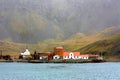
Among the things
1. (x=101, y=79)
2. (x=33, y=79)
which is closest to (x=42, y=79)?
(x=33, y=79)

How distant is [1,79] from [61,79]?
16859mm

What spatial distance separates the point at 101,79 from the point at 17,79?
23.5 m

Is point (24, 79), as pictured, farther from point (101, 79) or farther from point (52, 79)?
point (101, 79)

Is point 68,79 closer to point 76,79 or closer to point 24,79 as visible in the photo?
point 76,79

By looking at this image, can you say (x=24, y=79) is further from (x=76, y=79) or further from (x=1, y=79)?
(x=76, y=79)

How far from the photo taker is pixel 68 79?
109 meters

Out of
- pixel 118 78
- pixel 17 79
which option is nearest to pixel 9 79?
pixel 17 79

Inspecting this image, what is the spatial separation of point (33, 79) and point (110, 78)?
2177 cm

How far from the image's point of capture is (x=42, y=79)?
108938mm

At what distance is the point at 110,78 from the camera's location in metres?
110

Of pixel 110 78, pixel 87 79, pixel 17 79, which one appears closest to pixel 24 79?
pixel 17 79

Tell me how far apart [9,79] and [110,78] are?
93.4 feet

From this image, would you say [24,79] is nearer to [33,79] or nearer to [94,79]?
[33,79]

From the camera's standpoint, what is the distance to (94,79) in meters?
107
